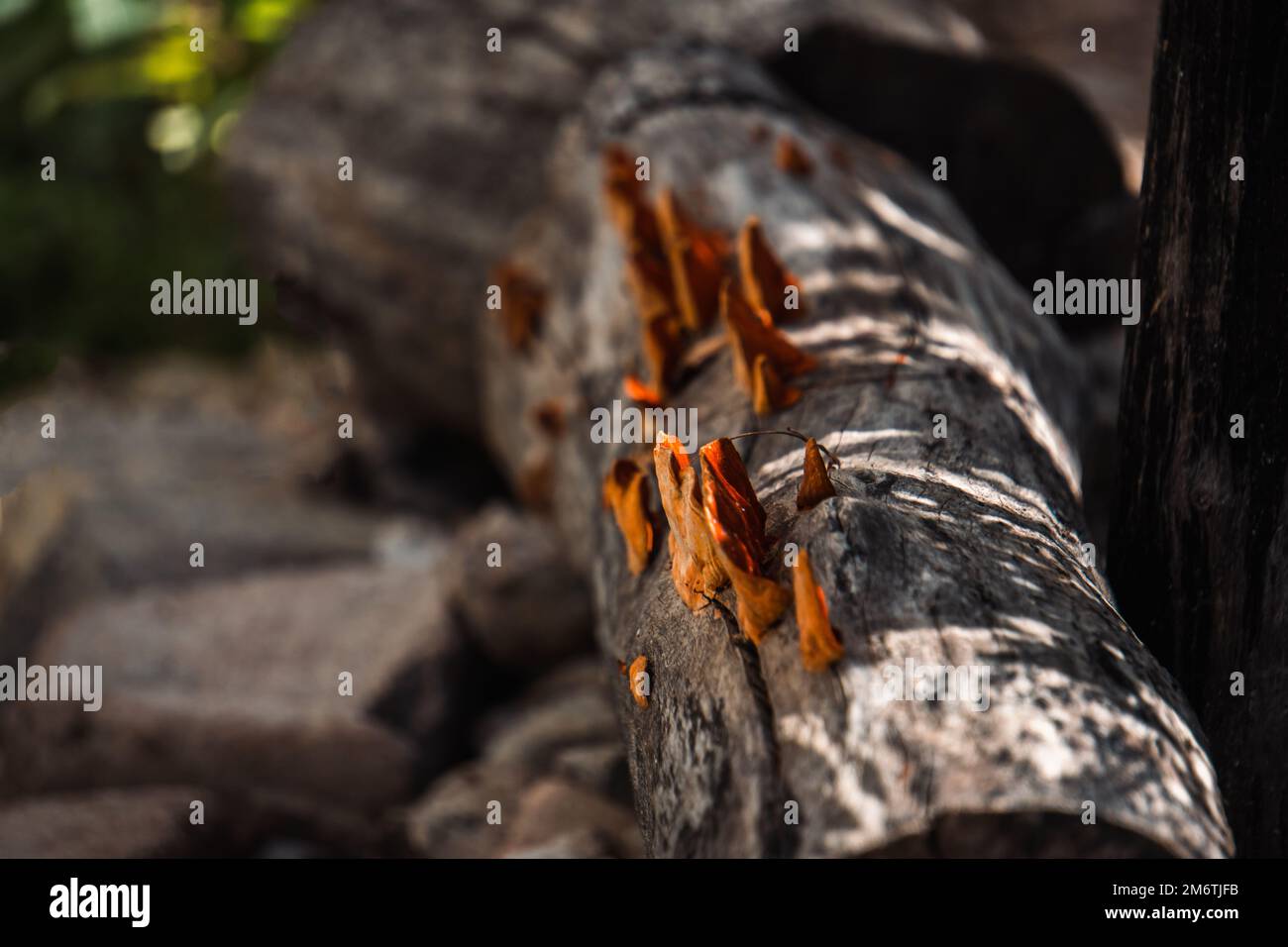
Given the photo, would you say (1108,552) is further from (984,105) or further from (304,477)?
(304,477)

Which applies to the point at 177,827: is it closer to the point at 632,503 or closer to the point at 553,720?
the point at 553,720

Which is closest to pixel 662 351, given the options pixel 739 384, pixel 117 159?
pixel 739 384

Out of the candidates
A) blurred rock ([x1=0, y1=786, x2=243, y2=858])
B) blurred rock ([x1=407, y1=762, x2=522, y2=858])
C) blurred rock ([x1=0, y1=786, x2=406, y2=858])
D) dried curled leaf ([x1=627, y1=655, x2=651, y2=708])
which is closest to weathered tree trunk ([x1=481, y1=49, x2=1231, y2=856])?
dried curled leaf ([x1=627, y1=655, x2=651, y2=708])

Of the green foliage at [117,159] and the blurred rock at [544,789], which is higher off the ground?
the green foliage at [117,159]

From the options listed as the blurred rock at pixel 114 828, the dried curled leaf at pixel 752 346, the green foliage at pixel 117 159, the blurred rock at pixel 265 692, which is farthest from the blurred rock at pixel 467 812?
the green foliage at pixel 117 159

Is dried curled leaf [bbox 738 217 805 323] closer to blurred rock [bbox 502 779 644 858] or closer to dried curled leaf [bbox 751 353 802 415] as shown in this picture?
dried curled leaf [bbox 751 353 802 415]

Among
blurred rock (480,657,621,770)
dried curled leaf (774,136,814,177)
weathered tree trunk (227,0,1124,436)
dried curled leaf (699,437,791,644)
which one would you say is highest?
weathered tree trunk (227,0,1124,436)

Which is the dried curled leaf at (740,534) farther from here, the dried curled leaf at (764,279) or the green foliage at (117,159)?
the green foliage at (117,159)
